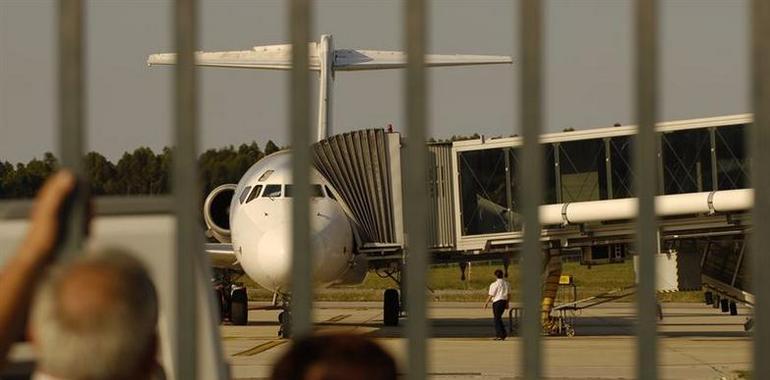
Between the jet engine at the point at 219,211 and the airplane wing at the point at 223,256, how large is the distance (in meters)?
0.80

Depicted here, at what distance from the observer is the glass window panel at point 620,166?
23.4 meters

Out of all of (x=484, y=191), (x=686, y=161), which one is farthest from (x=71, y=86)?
(x=484, y=191)

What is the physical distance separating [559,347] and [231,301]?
1158 cm

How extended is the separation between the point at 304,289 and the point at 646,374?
79 cm

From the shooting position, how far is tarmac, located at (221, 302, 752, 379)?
18.0 metres

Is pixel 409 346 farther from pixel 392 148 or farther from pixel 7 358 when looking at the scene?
pixel 392 148

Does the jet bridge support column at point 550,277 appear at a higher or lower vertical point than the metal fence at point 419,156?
lower

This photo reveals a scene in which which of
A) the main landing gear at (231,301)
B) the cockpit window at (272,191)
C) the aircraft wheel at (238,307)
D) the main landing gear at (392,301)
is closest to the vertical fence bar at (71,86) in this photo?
the cockpit window at (272,191)

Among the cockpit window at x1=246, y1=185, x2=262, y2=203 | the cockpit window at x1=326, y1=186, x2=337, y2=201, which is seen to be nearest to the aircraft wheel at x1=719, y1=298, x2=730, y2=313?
the cockpit window at x1=326, y1=186, x2=337, y2=201

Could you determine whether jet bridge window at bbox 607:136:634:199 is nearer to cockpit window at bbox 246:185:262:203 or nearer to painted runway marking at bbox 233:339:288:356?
cockpit window at bbox 246:185:262:203

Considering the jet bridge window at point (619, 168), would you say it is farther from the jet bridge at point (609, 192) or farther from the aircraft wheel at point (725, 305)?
the aircraft wheel at point (725, 305)

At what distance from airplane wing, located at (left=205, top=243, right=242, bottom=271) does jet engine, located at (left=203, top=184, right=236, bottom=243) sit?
800mm

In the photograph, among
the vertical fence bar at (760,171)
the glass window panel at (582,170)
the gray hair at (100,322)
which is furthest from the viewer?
the glass window panel at (582,170)

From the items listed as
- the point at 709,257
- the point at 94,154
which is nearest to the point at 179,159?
the point at 94,154
